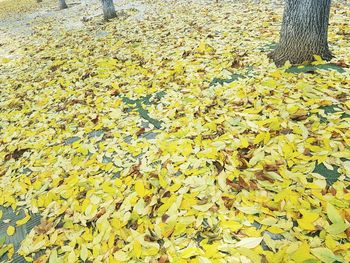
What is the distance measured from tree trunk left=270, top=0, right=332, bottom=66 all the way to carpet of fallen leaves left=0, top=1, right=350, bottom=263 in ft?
0.88

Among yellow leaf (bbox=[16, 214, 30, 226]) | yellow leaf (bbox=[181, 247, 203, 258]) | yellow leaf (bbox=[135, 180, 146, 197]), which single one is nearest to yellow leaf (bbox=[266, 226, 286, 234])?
yellow leaf (bbox=[181, 247, 203, 258])

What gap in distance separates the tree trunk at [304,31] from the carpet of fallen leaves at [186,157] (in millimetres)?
267

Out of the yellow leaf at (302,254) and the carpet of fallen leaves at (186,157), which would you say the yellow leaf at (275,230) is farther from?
the yellow leaf at (302,254)

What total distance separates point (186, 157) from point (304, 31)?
7.43 ft

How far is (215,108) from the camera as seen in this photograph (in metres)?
3.01

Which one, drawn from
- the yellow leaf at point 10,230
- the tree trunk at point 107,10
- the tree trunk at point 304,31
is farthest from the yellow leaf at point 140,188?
the tree trunk at point 107,10

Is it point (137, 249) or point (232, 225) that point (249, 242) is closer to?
point (232, 225)

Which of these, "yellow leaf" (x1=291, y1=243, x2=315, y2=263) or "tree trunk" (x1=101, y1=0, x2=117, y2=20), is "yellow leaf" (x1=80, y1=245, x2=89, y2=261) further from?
"tree trunk" (x1=101, y1=0, x2=117, y2=20)

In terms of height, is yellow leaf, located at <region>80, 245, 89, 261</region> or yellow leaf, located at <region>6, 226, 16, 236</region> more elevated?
yellow leaf, located at <region>80, 245, 89, 261</region>

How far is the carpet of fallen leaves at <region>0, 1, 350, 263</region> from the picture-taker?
5.83 feet

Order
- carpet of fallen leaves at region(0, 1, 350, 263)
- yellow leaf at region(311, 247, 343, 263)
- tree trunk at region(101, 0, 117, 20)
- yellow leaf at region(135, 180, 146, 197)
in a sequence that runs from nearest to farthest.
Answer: yellow leaf at region(311, 247, 343, 263) < carpet of fallen leaves at region(0, 1, 350, 263) < yellow leaf at region(135, 180, 146, 197) < tree trunk at region(101, 0, 117, 20)

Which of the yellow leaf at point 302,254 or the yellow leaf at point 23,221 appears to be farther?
the yellow leaf at point 23,221

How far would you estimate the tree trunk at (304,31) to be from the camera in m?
3.28

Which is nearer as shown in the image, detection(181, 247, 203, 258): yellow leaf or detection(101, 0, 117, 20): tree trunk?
detection(181, 247, 203, 258): yellow leaf
